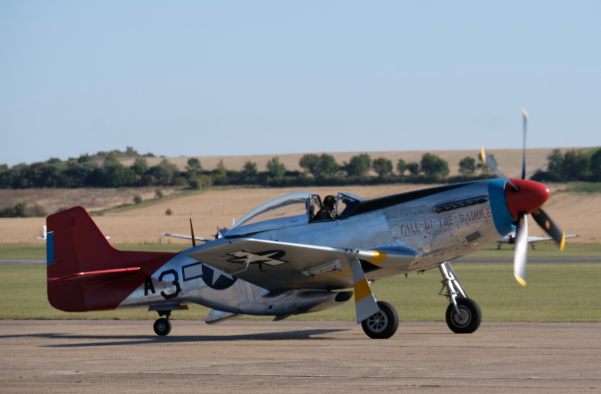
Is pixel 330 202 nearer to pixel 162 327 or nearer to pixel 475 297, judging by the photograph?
pixel 162 327

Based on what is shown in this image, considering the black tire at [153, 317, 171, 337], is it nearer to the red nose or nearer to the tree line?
the red nose

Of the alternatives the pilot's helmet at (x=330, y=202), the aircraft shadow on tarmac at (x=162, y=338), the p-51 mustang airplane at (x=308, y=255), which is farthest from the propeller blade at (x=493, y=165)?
Result: the aircraft shadow on tarmac at (x=162, y=338)

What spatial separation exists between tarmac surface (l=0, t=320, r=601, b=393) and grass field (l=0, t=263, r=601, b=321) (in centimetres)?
307

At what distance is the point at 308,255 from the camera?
17.7 metres

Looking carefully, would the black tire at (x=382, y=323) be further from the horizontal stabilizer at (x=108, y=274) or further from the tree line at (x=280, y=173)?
the tree line at (x=280, y=173)

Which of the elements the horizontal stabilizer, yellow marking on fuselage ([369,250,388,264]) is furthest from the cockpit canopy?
the horizontal stabilizer

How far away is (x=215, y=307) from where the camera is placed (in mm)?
19047

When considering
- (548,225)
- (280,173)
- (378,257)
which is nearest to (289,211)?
(378,257)

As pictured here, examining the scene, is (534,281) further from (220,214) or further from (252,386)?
(220,214)

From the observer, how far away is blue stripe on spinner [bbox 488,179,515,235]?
17391mm

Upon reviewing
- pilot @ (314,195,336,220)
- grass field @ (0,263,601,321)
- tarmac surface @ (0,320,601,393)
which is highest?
pilot @ (314,195,336,220)

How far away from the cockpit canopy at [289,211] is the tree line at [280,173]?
3247 inches

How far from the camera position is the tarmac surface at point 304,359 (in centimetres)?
1261

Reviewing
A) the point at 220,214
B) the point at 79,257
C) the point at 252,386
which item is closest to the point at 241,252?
the point at 79,257
